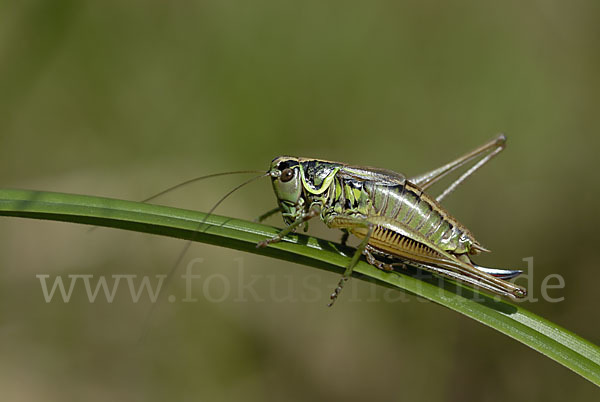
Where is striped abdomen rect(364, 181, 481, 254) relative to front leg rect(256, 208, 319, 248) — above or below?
above

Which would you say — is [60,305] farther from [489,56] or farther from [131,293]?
[489,56]

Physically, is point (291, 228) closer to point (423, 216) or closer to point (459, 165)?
point (423, 216)

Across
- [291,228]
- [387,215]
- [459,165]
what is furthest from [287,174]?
[459,165]

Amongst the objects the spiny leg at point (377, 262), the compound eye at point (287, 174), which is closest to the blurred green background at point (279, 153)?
the spiny leg at point (377, 262)

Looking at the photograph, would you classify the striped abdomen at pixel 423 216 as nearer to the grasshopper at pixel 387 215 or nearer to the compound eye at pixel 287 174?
the grasshopper at pixel 387 215

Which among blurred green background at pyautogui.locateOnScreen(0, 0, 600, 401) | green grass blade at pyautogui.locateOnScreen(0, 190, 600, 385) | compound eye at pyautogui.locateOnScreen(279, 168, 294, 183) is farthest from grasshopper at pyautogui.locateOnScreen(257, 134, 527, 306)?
blurred green background at pyautogui.locateOnScreen(0, 0, 600, 401)

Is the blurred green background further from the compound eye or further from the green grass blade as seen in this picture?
the green grass blade
